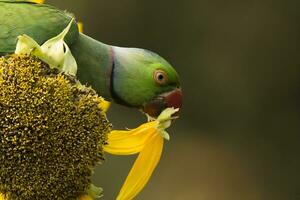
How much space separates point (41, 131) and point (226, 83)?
369 centimetres

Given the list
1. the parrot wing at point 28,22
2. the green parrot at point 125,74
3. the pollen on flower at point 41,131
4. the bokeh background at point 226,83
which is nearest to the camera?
the pollen on flower at point 41,131

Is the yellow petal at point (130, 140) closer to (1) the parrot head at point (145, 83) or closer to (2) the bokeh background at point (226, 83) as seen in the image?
(1) the parrot head at point (145, 83)

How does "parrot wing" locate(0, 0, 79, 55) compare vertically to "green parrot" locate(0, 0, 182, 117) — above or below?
above

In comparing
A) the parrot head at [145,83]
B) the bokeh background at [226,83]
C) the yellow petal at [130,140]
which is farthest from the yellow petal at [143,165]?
the bokeh background at [226,83]

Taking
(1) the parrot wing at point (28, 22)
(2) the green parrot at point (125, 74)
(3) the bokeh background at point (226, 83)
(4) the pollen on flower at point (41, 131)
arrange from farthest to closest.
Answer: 1. (3) the bokeh background at point (226, 83)
2. (2) the green parrot at point (125, 74)
3. (1) the parrot wing at point (28, 22)
4. (4) the pollen on flower at point (41, 131)

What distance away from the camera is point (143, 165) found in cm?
208

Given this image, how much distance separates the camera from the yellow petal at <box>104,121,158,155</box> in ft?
6.82

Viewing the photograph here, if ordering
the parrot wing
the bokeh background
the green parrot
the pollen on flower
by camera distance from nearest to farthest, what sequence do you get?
the pollen on flower → the parrot wing → the green parrot → the bokeh background

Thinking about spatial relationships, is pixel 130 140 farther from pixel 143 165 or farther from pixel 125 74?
pixel 125 74

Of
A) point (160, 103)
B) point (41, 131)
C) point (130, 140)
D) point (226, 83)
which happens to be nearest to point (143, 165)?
point (130, 140)

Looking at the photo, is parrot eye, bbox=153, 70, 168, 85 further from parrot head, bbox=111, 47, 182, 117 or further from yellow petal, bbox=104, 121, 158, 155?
yellow petal, bbox=104, 121, 158, 155

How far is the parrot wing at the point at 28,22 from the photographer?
199 centimetres

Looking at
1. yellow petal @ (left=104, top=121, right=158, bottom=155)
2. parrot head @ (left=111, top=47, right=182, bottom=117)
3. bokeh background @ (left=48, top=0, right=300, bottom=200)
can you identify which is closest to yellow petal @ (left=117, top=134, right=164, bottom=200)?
yellow petal @ (left=104, top=121, right=158, bottom=155)

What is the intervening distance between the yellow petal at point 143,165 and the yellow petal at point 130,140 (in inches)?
0.5
